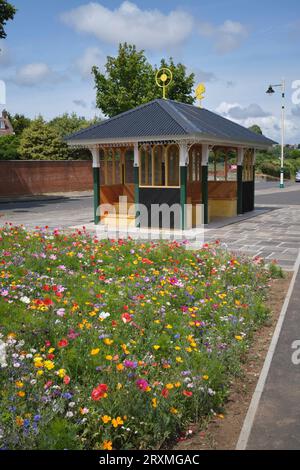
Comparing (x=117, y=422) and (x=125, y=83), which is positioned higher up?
(x=125, y=83)

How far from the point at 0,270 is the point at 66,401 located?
346 centimetres

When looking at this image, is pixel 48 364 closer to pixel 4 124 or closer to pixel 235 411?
pixel 235 411

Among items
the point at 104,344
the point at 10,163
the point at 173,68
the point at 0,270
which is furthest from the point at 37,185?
the point at 104,344

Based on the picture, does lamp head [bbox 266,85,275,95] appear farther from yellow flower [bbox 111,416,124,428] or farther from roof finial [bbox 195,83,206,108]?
yellow flower [bbox 111,416,124,428]

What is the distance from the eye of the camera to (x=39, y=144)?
4097 cm

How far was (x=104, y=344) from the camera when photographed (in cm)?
470

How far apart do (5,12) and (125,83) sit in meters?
13.8

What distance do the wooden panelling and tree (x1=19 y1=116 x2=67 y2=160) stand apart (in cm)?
2314

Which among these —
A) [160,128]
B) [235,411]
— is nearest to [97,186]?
[160,128]

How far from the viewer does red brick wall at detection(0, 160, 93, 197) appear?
3306 centimetres

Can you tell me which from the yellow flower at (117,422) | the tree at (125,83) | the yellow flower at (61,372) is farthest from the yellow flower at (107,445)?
the tree at (125,83)

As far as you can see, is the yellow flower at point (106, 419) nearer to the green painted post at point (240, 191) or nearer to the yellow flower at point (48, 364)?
the yellow flower at point (48, 364)

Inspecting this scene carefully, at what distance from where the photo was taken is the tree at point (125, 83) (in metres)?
38.4

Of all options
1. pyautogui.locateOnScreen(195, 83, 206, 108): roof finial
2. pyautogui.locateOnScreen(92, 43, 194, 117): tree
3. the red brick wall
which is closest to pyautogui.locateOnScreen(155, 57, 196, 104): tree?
pyautogui.locateOnScreen(92, 43, 194, 117): tree
